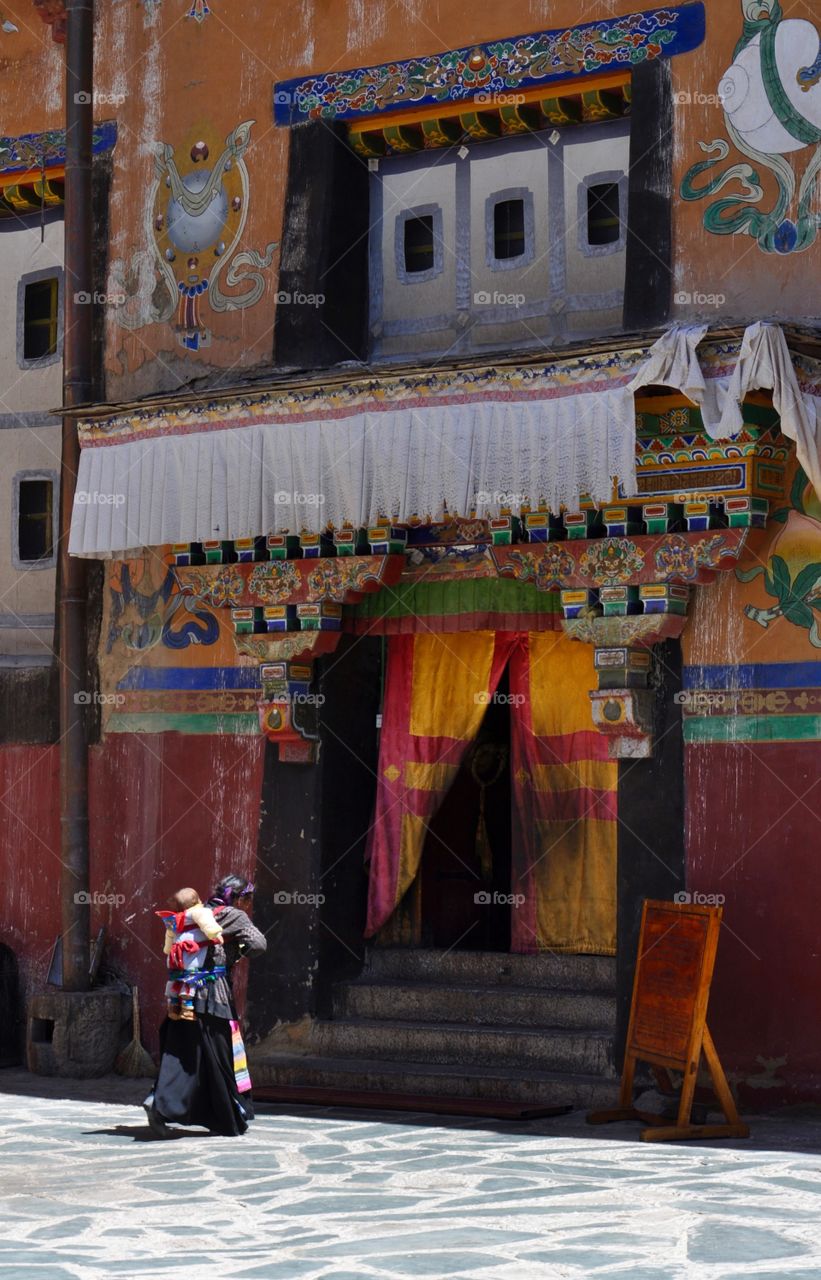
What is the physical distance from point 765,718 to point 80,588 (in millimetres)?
4619

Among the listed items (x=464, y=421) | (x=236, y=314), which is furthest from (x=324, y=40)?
(x=464, y=421)

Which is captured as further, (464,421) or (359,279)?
(359,279)

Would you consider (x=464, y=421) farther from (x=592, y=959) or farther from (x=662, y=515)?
(x=592, y=959)

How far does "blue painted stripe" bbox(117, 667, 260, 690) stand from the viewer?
12156 mm

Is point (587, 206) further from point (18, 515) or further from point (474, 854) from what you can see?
point (18, 515)

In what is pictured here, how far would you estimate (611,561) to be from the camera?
10547 millimetres

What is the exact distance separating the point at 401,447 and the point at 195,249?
2651 millimetres

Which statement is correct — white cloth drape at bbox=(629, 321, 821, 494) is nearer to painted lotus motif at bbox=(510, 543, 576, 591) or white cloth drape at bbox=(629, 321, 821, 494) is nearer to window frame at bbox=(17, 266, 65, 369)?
painted lotus motif at bbox=(510, 543, 576, 591)

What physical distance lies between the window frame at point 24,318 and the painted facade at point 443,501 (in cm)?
19

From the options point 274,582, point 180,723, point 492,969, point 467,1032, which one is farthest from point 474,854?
point 274,582

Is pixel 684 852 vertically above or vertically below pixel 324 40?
below

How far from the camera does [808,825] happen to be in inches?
395
